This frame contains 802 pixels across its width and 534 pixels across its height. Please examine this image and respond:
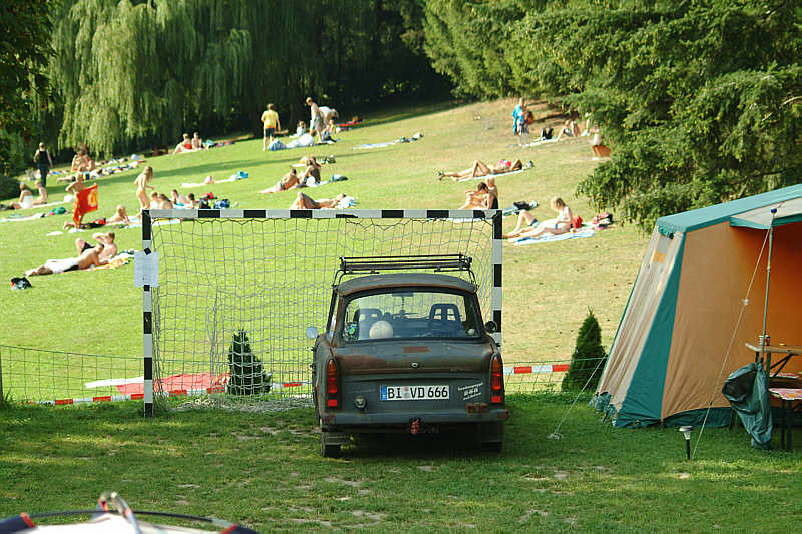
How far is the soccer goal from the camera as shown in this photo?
11500 millimetres

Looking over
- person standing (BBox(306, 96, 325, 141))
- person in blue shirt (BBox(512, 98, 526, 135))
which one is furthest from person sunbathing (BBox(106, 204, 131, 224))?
person standing (BBox(306, 96, 325, 141))

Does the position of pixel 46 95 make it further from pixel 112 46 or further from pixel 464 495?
pixel 112 46

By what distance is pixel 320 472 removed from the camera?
8.73 metres

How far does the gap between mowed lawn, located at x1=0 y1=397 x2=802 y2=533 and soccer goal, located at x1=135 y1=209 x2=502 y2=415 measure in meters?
1.44

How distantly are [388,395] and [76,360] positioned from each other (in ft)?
31.5

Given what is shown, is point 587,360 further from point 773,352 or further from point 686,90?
point 686,90

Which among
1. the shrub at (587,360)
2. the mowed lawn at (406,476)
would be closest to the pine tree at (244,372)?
the mowed lawn at (406,476)

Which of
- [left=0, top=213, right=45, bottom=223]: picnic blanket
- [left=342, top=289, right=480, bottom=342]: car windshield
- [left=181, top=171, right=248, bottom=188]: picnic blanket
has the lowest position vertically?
[left=342, top=289, right=480, bottom=342]: car windshield

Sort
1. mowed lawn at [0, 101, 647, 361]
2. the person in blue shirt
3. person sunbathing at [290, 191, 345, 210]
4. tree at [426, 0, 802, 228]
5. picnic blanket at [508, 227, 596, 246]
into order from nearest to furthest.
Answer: tree at [426, 0, 802, 228] → mowed lawn at [0, 101, 647, 361] → picnic blanket at [508, 227, 596, 246] → person sunbathing at [290, 191, 345, 210] → the person in blue shirt

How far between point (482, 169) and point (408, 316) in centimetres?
2322

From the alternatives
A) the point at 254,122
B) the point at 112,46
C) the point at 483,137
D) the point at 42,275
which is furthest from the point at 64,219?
the point at 254,122

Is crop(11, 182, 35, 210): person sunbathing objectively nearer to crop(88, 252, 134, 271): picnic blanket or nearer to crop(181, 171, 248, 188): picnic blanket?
crop(181, 171, 248, 188): picnic blanket

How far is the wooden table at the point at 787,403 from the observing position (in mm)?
9336

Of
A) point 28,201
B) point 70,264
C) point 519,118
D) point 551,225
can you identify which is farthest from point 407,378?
point 28,201
